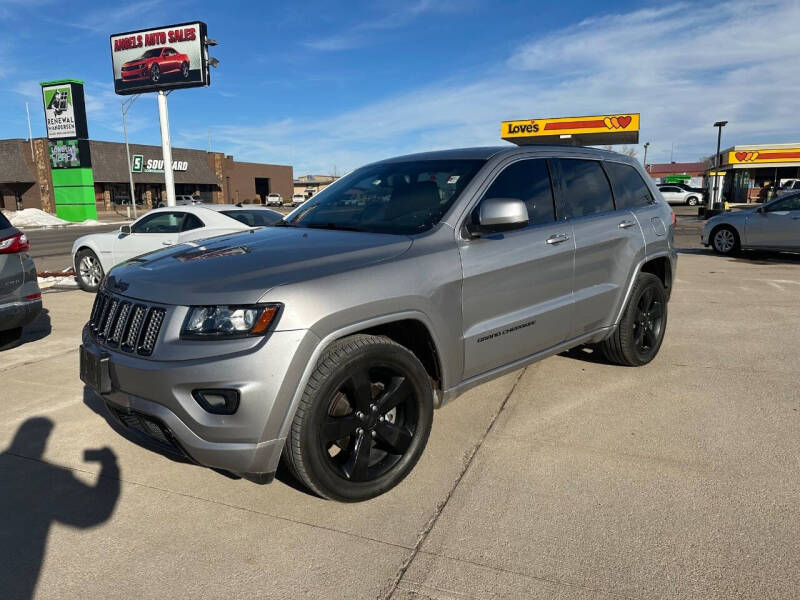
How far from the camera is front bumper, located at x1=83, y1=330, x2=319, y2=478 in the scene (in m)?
2.53

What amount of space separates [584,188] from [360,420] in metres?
2.63

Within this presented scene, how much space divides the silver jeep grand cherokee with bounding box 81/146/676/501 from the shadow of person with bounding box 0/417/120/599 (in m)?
0.53

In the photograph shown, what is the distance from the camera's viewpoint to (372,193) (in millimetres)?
4016

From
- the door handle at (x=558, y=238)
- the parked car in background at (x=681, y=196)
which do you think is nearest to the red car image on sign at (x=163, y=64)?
the door handle at (x=558, y=238)

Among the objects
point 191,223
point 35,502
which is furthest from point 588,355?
point 191,223

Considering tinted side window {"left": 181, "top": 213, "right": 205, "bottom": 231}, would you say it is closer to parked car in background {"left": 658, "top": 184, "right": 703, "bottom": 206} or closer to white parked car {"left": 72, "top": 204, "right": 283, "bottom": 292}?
white parked car {"left": 72, "top": 204, "right": 283, "bottom": 292}

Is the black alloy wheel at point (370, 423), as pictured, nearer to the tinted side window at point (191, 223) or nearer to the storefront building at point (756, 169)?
the tinted side window at point (191, 223)

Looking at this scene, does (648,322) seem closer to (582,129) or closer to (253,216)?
(253,216)

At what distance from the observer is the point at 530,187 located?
398 centimetres

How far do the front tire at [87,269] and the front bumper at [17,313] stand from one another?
4.43m

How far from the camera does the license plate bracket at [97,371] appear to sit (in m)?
2.88

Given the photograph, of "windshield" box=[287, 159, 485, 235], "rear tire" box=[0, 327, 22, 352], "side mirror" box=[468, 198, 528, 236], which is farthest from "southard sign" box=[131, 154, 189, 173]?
"side mirror" box=[468, 198, 528, 236]


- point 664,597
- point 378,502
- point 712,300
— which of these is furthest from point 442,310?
point 712,300

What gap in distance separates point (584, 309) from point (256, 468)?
2611 mm
